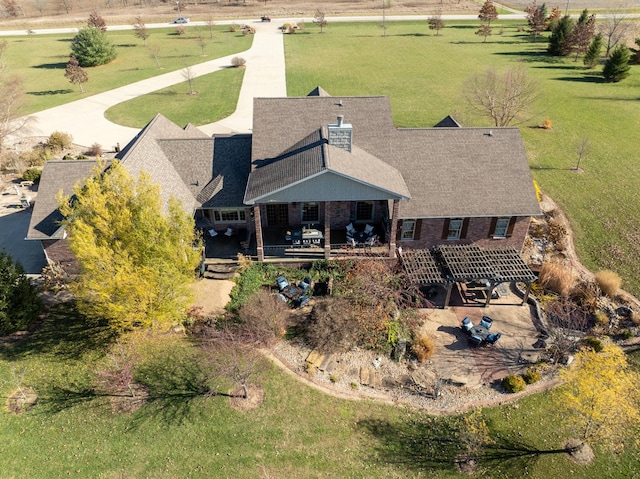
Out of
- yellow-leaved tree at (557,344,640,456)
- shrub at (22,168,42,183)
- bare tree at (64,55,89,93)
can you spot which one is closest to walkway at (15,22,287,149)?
bare tree at (64,55,89,93)

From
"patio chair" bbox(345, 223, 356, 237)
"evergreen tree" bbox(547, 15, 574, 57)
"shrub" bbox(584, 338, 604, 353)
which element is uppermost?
"evergreen tree" bbox(547, 15, 574, 57)

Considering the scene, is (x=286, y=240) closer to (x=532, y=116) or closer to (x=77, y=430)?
(x=77, y=430)

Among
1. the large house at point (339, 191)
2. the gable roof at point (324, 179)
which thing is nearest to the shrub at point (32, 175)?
the large house at point (339, 191)

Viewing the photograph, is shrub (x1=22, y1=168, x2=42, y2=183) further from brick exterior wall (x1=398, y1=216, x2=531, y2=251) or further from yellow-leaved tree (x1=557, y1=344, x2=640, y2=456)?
yellow-leaved tree (x1=557, y1=344, x2=640, y2=456)

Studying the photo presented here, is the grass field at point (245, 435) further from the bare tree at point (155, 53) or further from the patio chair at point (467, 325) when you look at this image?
the bare tree at point (155, 53)

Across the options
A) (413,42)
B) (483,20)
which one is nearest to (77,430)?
(413,42)

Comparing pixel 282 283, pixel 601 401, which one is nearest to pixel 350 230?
pixel 282 283
